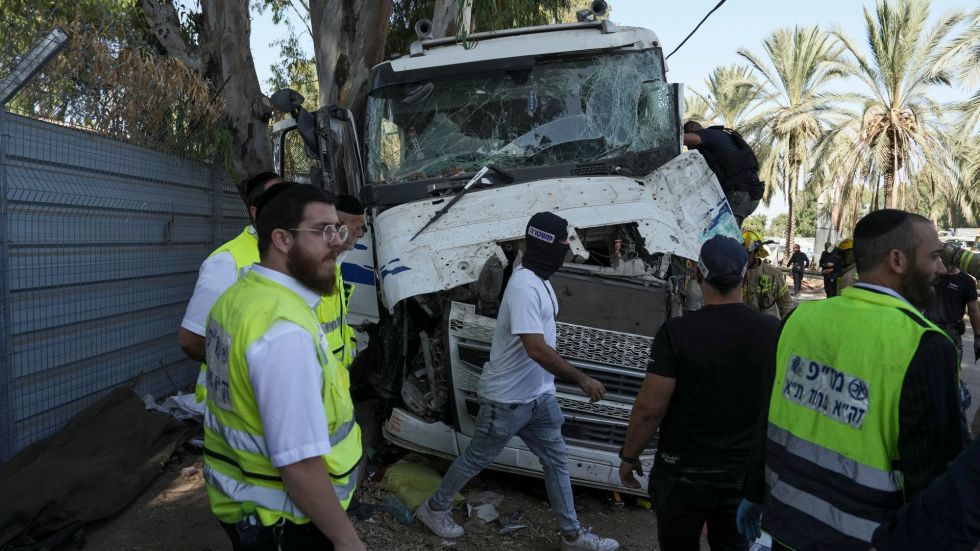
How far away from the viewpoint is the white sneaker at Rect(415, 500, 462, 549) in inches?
177

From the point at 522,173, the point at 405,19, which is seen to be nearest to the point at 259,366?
the point at 522,173

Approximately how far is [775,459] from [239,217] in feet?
23.1

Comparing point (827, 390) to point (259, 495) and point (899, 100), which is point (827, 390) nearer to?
point (259, 495)

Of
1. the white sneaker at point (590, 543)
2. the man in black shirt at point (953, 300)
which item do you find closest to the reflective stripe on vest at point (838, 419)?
the white sneaker at point (590, 543)

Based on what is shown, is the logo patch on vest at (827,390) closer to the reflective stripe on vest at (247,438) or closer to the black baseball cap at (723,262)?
the black baseball cap at (723,262)

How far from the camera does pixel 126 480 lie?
15.4 feet

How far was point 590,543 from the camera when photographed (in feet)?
14.2

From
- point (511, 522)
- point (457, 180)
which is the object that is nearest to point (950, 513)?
point (511, 522)

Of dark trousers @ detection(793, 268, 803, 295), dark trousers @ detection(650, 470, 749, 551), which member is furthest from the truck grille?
dark trousers @ detection(793, 268, 803, 295)

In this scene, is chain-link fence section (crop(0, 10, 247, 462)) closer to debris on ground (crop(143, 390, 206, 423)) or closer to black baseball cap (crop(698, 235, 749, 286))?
debris on ground (crop(143, 390, 206, 423))

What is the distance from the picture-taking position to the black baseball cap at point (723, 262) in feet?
10.1

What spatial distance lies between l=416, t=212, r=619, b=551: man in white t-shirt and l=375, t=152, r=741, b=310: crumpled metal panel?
644mm

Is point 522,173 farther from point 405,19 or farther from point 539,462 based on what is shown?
point 405,19

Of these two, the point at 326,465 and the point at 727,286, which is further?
the point at 727,286
